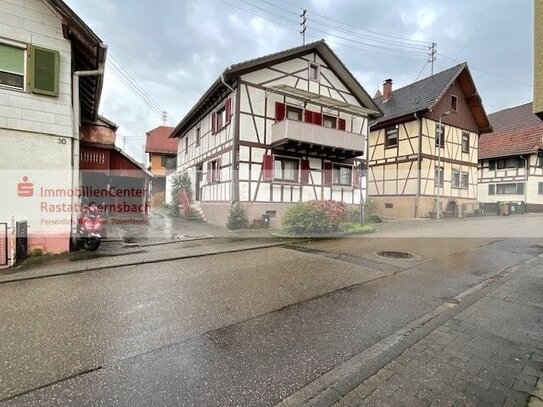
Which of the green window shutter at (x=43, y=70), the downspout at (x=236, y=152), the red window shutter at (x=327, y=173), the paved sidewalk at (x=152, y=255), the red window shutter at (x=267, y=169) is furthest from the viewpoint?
the red window shutter at (x=327, y=173)

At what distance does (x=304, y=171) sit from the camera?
16.3 meters

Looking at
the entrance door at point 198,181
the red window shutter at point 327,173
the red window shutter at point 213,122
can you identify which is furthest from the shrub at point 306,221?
the entrance door at point 198,181

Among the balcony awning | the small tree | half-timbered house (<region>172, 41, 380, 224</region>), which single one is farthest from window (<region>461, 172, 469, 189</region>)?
the small tree

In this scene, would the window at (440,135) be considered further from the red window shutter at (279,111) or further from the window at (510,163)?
the red window shutter at (279,111)

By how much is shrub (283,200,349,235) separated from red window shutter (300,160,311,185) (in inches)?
163

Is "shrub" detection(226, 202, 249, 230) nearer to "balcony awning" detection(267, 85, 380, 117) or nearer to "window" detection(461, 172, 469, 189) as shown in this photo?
"balcony awning" detection(267, 85, 380, 117)

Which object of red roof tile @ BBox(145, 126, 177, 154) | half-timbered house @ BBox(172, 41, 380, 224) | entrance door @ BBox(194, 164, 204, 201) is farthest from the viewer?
red roof tile @ BBox(145, 126, 177, 154)

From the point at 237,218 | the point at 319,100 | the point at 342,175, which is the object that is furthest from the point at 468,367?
the point at 342,175

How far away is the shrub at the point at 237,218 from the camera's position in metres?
13.7

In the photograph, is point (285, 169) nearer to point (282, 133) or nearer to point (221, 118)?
point (282, 133)

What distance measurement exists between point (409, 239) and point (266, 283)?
7.50 m

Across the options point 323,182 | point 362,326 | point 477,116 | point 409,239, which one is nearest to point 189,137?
point 323,182

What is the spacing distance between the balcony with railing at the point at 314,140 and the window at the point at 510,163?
69.9 ft

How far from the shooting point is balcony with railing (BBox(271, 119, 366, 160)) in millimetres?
14391
